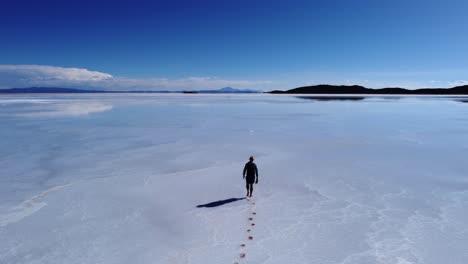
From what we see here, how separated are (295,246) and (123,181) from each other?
624cm

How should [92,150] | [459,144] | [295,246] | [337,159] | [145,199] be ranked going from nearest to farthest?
[295,246] → [145,199] → [337,159] → [92,150] → [459,144]

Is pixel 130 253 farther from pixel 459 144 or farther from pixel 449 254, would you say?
pixel 459 144

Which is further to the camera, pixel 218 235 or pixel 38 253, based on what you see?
pixel 218 235

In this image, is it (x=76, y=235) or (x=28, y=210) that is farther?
(x=28, y=210)

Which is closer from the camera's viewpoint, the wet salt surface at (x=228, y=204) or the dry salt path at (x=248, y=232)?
the dry salt path at (x=248, y=232)

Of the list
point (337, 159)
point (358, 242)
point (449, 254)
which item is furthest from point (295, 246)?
point (337, 159)

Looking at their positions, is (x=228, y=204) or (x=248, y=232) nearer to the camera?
(x=248, y=232)

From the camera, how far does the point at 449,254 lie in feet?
19.8

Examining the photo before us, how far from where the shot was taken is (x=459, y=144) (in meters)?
17.3

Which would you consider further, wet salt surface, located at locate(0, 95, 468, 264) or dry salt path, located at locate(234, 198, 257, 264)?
wet salt surface, located at locate(0, 95, 468, 264)

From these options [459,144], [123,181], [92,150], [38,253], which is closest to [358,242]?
[38,253]

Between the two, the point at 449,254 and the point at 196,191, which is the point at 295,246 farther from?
the point at 196,191

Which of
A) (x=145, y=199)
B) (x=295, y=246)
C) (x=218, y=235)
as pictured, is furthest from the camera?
(x=145, y=199)

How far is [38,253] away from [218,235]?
3.37m
